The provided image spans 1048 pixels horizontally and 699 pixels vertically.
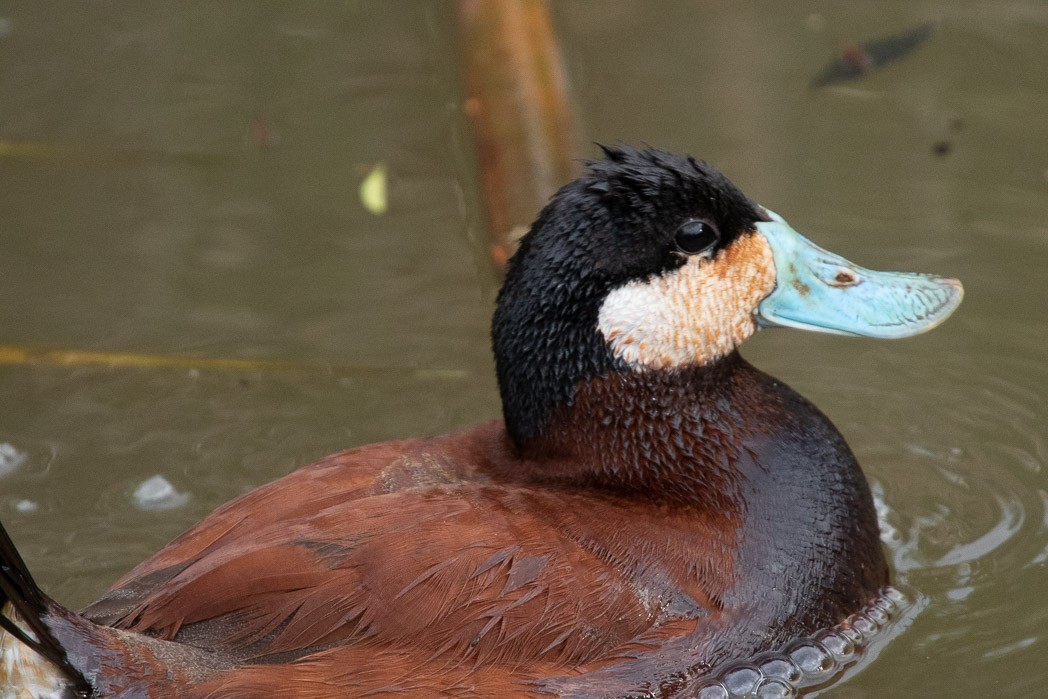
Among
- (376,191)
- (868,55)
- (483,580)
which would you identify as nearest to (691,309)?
(483,580)

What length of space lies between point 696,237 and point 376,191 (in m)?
2.29

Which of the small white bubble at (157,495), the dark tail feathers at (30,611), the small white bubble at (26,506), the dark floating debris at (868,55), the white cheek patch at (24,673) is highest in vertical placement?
the dark floating debris at (868,55)

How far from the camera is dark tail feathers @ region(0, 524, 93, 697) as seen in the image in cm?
262

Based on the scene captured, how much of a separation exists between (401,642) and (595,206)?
105 centimetres

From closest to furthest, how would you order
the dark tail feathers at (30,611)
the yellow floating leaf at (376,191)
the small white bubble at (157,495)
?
the dark tail feathers at (30,611)
the small white bubble at (157,495)
the yellow floating leaf at (376,191)

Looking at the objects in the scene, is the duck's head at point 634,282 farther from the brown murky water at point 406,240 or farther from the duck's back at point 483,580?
the brown murky water at point 406,240

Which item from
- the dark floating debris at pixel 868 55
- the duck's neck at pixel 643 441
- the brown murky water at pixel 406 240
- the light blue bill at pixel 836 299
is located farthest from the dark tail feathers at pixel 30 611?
the dark floating debris at pixel 868 55

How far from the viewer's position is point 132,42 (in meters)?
6.31

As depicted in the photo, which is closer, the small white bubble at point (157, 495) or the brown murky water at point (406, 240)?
the brown murky water at point (406, 240)

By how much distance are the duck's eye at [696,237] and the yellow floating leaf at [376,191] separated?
7.11 feet

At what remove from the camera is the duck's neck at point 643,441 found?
3.26 metres

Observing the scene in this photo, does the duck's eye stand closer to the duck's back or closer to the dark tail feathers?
the duck's back

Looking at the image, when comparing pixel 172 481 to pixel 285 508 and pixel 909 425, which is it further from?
pixel 909 425

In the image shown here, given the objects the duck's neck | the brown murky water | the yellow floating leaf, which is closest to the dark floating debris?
the brown murky water
